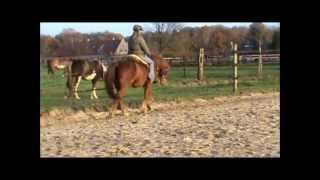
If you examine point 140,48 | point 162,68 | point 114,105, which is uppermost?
point 140,48

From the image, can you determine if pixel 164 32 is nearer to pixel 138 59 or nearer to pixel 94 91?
pixel 138 59

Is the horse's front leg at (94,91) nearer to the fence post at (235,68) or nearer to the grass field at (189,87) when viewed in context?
the grass field at (189,87)

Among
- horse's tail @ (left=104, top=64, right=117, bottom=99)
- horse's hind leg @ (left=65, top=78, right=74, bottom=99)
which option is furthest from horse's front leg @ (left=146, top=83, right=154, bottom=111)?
horse's hind leg @ (left=65, top=78, right=74, bottom=99)

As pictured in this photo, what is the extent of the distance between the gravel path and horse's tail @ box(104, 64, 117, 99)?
0.84ft

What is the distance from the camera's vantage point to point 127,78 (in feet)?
24.3

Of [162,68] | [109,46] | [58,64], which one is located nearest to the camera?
[58,64]

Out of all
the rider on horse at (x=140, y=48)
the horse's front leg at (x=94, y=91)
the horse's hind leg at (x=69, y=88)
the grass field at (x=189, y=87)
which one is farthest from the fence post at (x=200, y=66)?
the horse's hind leg at (x=69, y=88)

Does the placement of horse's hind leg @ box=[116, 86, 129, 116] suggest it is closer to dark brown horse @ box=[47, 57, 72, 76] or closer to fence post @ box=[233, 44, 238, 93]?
dark brown horse @ box=[47, 57, 72, 76]

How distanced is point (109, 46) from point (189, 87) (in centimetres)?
101

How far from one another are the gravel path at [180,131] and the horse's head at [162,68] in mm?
287

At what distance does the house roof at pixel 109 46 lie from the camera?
23.5ft

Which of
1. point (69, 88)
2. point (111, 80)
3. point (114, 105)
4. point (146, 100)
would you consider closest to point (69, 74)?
point (69, 88)

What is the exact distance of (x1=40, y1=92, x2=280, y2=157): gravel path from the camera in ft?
23.1
